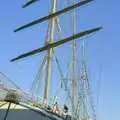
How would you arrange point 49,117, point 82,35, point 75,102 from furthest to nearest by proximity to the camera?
point 75,102, point 82,35, point 49,117

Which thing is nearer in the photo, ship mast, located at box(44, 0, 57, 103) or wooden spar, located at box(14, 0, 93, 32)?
ship mast, located at box(44, 0, 57, 103)

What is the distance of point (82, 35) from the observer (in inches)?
1559

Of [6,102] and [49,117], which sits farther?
[49,117]

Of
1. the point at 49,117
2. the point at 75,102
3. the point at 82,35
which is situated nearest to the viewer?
the point at 49,117

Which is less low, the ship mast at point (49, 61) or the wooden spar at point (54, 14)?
the wooden spar at point (54, 14)

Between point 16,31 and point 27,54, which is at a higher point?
point 16,31

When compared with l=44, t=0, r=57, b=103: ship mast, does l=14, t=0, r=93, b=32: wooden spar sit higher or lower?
higher

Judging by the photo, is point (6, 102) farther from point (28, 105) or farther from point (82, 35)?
point (82, 35)

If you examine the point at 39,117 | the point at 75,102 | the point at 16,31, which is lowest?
the point at 39,117

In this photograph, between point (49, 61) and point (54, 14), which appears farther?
point (54, 14)

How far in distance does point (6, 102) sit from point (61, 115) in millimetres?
4959

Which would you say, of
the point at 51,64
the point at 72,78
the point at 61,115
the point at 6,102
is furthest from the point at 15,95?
the point at 72,78

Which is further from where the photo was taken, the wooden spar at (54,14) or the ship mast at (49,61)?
the wooden spar at (54,14)

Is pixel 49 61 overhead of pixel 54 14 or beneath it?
beneath
